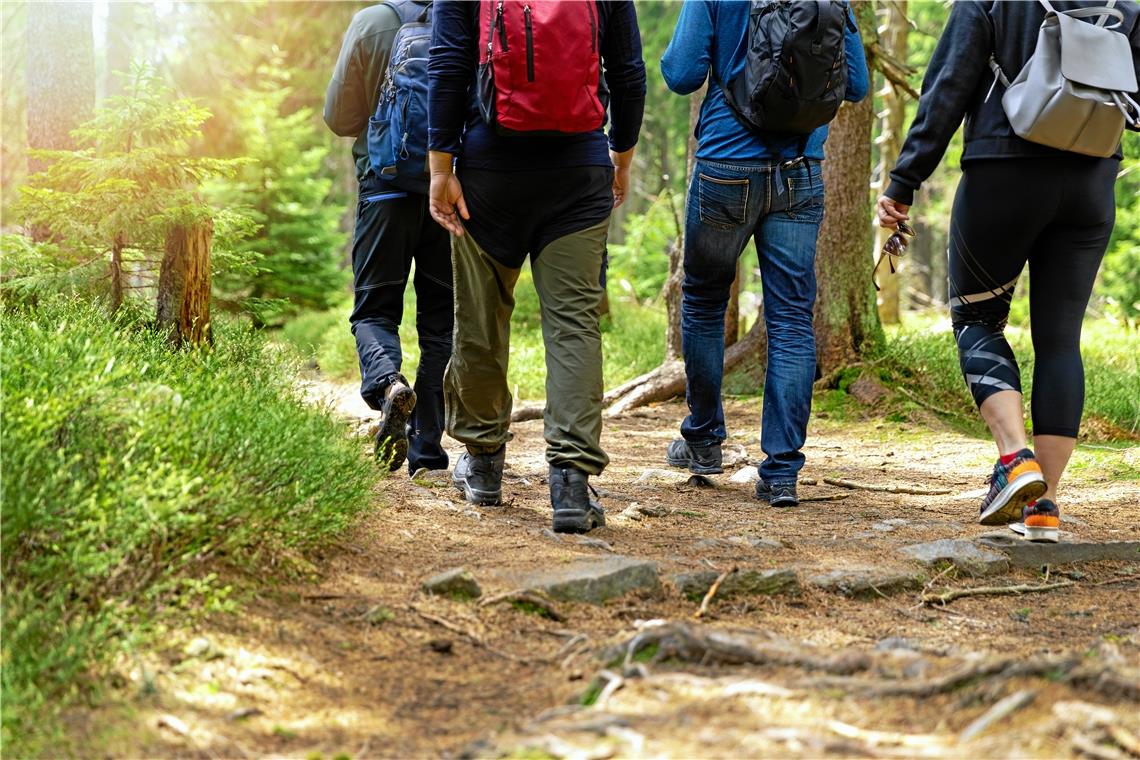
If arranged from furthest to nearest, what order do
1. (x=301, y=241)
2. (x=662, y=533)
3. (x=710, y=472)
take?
(x=301, y=241), (x=710, y=472), (x=662, y=533)

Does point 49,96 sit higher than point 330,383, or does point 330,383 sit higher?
point 49,96

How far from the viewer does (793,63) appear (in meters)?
4.66

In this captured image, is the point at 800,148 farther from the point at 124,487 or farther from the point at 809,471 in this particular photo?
the point at 124,487

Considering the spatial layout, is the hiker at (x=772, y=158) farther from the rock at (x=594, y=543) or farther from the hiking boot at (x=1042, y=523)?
the rock at (x=594, y=543)

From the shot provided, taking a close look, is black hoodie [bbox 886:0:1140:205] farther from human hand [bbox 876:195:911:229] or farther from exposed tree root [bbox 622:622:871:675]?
exposed tree root [bbox 622:622:871:675]

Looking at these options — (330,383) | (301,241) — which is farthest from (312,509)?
(301,241)

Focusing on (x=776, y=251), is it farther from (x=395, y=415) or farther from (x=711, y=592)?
(x=711, y=592)

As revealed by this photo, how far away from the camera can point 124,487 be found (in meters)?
2.83

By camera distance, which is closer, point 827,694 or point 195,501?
point 827,694

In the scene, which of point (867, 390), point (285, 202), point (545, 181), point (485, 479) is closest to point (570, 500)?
point (485, 479)

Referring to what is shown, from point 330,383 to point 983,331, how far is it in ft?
29.5

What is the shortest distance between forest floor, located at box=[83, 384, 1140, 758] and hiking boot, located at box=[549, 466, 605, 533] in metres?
0.08

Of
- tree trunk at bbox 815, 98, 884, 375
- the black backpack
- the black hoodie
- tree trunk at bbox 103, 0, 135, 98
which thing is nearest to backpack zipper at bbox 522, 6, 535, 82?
the black backpack

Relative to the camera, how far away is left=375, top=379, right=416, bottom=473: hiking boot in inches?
191
